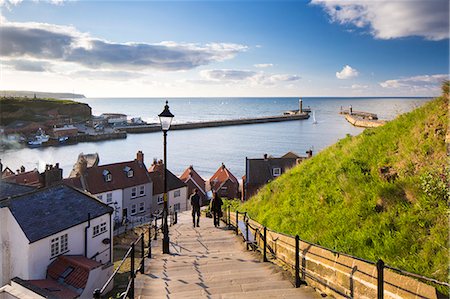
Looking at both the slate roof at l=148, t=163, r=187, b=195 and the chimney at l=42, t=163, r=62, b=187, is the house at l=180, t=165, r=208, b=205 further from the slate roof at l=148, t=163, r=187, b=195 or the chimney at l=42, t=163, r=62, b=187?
the chimney at l=42, t=163, r=62, b=187

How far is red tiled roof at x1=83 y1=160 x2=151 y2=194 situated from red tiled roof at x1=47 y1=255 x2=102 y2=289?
58.5 ft

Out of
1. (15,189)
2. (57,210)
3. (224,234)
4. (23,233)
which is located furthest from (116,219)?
(224,234)

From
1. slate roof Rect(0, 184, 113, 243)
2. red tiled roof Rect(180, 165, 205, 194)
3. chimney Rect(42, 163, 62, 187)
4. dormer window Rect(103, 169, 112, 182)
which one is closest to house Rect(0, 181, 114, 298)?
slate roof Rect(0, 184, 113, 243)

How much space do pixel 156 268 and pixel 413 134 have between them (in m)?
8.22

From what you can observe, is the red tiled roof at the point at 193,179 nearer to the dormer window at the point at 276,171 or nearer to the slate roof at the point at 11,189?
the dormer window at the point at 276,171

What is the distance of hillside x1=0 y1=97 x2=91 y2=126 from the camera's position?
12300 centimetres

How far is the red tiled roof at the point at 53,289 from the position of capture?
58.0ft

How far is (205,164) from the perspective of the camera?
7044cm

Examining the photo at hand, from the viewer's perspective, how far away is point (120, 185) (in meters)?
40.6

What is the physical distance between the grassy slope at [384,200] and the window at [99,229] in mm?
15143

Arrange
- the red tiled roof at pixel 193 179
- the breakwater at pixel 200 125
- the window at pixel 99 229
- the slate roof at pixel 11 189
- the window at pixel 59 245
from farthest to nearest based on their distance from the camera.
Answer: the breakwater at pixel 200 125 < the red tiled roof at pixel 193 179 < the slate roof at pixel 11 189 < the window at pixel 99 229 < the window at pixel 59 245

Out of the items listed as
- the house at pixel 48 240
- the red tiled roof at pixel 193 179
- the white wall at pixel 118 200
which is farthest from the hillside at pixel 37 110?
the house at pixel 48 240

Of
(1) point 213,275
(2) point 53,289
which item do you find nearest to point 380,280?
(1) point 213,275

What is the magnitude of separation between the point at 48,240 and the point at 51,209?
2250mm
